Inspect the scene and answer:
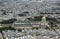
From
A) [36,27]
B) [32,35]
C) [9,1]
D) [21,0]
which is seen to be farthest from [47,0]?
[32,35]

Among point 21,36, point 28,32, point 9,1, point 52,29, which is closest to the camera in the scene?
point 21,36

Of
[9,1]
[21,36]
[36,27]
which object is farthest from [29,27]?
[9,1]

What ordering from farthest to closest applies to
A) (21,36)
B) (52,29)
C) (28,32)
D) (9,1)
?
(9,1), (52,29), (28,32), (21,36)

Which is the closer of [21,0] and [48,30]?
[48,30]

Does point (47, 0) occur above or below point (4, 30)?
below

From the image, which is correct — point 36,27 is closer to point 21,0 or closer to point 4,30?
point 4,30

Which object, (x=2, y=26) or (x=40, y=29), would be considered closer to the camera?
(x=40, y=29)

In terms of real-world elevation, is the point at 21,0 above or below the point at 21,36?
below

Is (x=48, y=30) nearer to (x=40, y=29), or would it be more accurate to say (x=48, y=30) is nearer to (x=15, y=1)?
(x=40, y=29)

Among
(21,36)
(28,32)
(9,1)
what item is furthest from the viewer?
(9,1)
